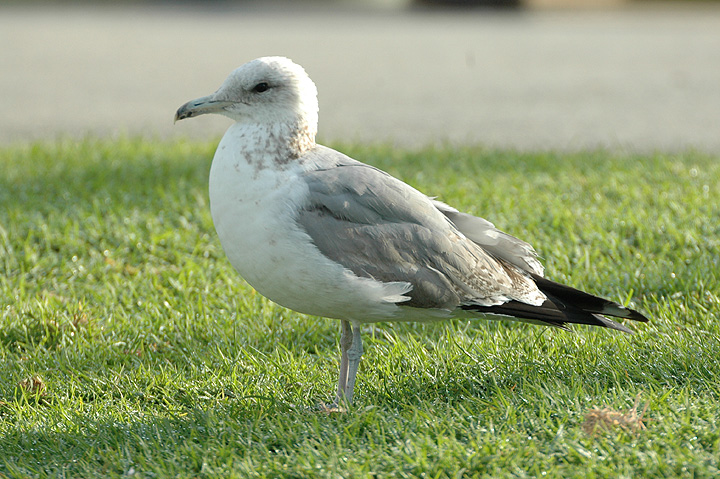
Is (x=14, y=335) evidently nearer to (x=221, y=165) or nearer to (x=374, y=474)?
(x=221, y=165)

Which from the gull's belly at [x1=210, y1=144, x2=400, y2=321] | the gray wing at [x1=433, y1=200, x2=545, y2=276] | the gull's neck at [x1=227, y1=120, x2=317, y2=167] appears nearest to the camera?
the gull's belly at [x1=210, y1=144, x2=400, y2=321]

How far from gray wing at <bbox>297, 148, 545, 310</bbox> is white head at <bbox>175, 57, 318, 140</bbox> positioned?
0.67 ft

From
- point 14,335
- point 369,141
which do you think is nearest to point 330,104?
point 369,141

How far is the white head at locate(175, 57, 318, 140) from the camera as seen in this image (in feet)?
10.4

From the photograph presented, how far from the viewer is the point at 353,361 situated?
3229 millimetres

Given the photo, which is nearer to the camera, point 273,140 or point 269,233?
point 269,233

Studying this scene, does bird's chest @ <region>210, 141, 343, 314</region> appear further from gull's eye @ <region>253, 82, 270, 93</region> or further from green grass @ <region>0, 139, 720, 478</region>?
green grass @ <region>0, 139, 720, 478</region>

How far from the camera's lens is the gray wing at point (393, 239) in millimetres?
3035

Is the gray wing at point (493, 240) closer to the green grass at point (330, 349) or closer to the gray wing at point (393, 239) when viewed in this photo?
the gray wing at point (393, 239)

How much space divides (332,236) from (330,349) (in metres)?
1.03

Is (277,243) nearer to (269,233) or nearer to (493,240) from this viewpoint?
(269,233)

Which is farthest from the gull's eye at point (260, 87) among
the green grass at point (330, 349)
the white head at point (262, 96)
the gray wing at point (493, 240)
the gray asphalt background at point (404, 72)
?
the gray asphalt background at point (404, 72)

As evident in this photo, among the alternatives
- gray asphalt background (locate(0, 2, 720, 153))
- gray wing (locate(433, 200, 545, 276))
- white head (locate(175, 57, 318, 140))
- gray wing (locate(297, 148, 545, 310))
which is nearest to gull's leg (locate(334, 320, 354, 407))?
gray wing (locate(297, 148, 545, 310))

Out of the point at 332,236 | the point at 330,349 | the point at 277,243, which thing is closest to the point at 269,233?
the point at 277,243
